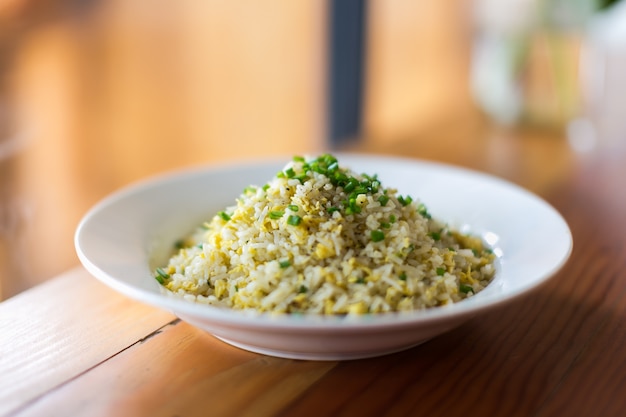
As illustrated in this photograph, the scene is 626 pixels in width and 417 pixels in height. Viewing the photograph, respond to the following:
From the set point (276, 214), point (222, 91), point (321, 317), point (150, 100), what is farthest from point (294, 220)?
point (222, 91)

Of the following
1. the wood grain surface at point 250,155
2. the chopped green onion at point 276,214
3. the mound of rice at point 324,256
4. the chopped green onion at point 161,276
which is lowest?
the wood grain surface at point 250,155

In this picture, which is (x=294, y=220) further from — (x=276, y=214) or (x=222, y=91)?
(x=222, y=91)

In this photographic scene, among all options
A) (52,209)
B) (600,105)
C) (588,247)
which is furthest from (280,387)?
(52,209)

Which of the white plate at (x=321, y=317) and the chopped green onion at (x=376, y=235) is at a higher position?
the chopped green onion at (x=376, y=235)

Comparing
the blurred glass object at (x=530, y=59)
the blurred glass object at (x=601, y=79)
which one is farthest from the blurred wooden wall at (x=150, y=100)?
the blurred glass object at (x=601, y=79)

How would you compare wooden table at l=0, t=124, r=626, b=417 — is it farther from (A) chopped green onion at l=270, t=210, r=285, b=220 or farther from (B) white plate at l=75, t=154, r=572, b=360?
(A) chopped green onion at l=270, t=210, r=285, b=220

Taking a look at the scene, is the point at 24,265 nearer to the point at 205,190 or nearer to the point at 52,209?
the point at 52,209

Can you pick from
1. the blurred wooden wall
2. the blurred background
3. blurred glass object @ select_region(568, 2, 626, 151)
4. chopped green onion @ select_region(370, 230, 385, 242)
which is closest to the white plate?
chopped green onion @ select_region(370, 230, 385, 242)

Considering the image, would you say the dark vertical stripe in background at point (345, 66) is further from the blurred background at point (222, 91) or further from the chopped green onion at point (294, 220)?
the chopped green onion at point (294, 220)
